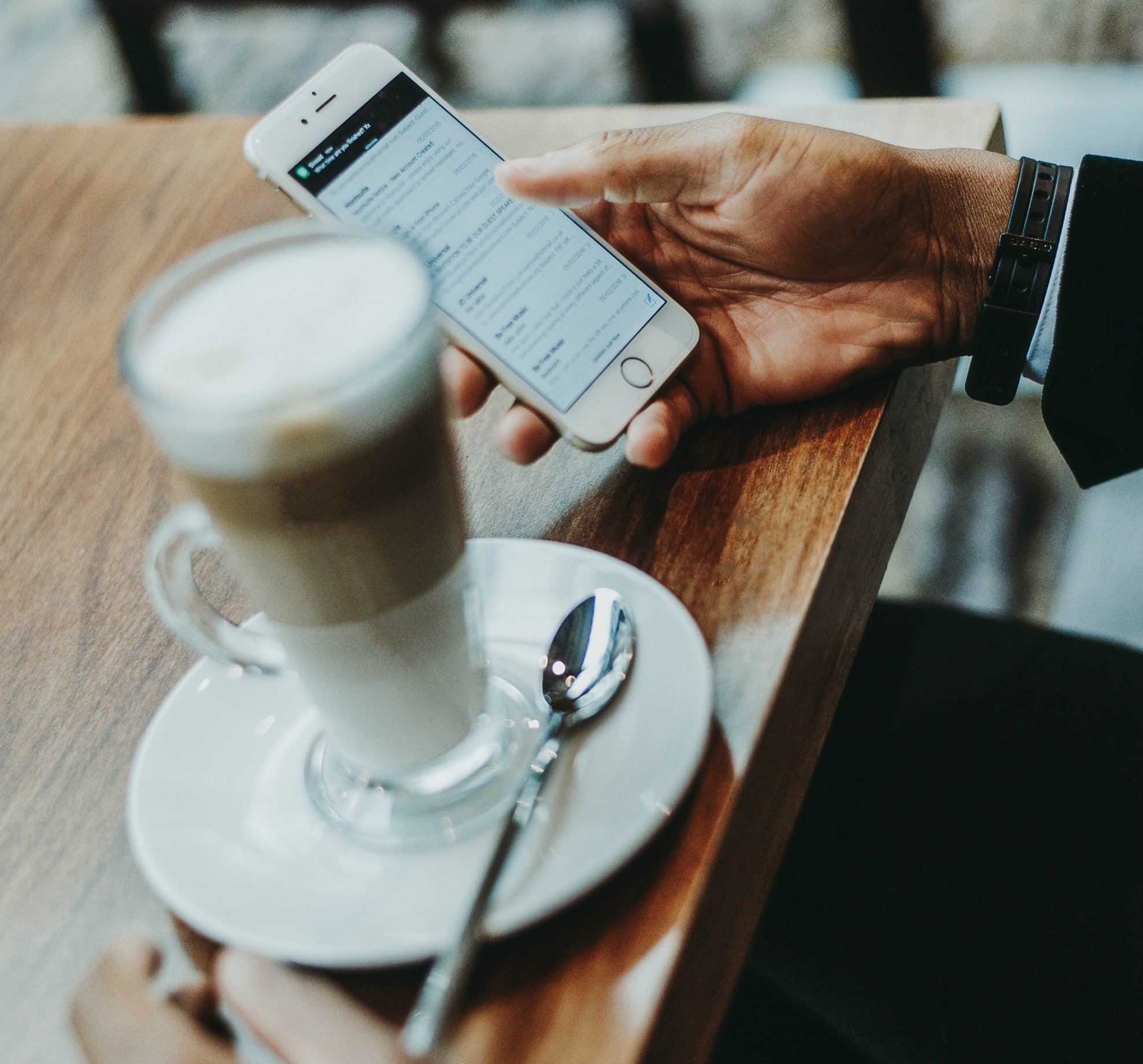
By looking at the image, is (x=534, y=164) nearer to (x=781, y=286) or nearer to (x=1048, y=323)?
(x=781, y=286)

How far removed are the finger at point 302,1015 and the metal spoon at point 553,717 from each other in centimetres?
1

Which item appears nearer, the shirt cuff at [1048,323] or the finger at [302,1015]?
the finger at [302,1015]

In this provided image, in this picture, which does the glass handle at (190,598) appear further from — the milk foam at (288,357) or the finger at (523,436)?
the finger at (523,436)

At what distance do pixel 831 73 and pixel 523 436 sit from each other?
1.54 meters

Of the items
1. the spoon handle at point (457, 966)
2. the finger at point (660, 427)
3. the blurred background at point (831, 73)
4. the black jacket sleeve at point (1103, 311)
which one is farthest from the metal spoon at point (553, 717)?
the blurred background at point (831, 73)

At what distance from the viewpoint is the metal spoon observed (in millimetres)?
355

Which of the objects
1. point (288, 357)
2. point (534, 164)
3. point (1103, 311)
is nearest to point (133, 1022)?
point (288, 357)

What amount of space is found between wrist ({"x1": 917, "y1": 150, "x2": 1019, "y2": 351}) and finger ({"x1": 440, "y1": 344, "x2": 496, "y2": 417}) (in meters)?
0.31

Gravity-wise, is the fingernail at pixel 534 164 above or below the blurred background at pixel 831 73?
above

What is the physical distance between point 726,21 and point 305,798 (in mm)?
1858

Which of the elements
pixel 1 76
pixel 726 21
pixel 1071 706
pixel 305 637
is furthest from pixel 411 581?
pixel 1 76

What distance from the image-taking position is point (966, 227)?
27.9 inches

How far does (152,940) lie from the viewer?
0.43 m

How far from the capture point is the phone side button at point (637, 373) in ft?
2.09
